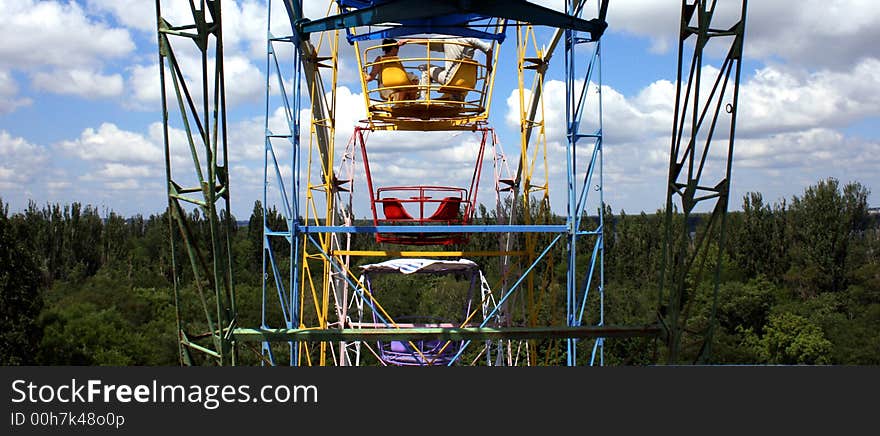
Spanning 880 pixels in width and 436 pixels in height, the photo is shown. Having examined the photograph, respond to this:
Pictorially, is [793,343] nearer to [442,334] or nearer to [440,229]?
[440,229]

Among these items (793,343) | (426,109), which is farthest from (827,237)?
(426,109)

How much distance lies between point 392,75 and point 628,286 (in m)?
36.0

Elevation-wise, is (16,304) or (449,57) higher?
(449,57)

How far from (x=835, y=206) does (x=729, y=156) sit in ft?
129

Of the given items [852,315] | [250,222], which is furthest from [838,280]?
[250,222]

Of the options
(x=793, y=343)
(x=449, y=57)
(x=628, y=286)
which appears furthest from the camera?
(x=628, y=286)

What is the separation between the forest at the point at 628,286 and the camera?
32.5m

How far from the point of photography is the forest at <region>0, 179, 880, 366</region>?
32.5 metres

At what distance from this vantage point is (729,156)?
7.40m

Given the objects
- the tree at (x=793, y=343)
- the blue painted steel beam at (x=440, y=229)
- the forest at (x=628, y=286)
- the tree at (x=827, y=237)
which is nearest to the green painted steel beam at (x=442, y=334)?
the blue painted steel beam at (x=440, y=229)

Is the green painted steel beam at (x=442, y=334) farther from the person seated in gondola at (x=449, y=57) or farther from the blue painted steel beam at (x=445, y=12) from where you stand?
the person seated in gondola at (x=449, y=57)

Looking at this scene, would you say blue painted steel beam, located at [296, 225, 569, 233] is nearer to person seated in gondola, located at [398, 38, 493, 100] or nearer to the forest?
person seated in gondola, located at [398, 38, 493, 100]

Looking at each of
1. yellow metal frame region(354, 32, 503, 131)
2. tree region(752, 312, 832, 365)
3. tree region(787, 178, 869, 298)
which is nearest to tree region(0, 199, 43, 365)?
yellow metal frame region(354, 32, 503, 131)

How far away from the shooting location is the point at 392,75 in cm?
1130
